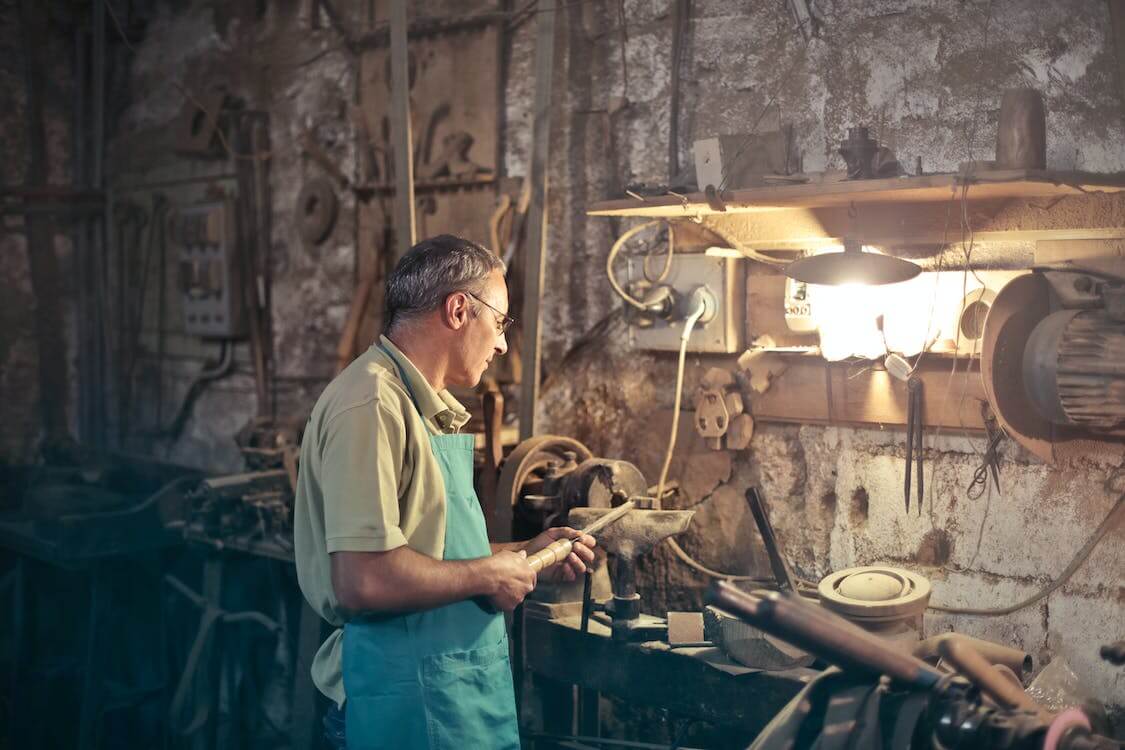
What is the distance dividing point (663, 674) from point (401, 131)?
230 cm

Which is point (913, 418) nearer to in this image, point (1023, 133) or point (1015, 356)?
point (1015, 356)

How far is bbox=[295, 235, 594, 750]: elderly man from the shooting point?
2166mm

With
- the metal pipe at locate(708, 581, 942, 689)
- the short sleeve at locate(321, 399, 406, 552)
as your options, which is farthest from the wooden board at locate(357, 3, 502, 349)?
the metal pipe at locate(708, 581, 942, 689)

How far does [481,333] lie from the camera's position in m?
2.49

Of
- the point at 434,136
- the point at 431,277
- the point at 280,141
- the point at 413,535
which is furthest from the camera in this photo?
the point at 280,141

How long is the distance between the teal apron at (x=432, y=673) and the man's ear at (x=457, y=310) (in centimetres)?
17

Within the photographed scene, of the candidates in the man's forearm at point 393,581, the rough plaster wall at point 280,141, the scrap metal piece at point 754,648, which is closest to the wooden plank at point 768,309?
the scrap metal piece at point 754,648

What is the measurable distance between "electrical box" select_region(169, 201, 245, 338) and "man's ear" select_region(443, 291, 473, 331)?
10.6 feet

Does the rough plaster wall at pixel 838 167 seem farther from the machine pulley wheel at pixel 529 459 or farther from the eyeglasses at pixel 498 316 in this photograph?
the eyeglasses at pixel 498 316

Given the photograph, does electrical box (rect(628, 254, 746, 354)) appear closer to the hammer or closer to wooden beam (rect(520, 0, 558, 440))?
wooden beam (rect(520, 0, 558, 440))

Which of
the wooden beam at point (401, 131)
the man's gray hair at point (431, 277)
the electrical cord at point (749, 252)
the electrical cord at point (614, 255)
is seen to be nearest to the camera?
the man's gray hair at point (431, 277)

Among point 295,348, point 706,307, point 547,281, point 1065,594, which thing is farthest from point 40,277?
point 1065,594

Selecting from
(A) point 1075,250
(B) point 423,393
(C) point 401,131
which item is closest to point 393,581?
(B) point 423,393

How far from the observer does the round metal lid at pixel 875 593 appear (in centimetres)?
264
